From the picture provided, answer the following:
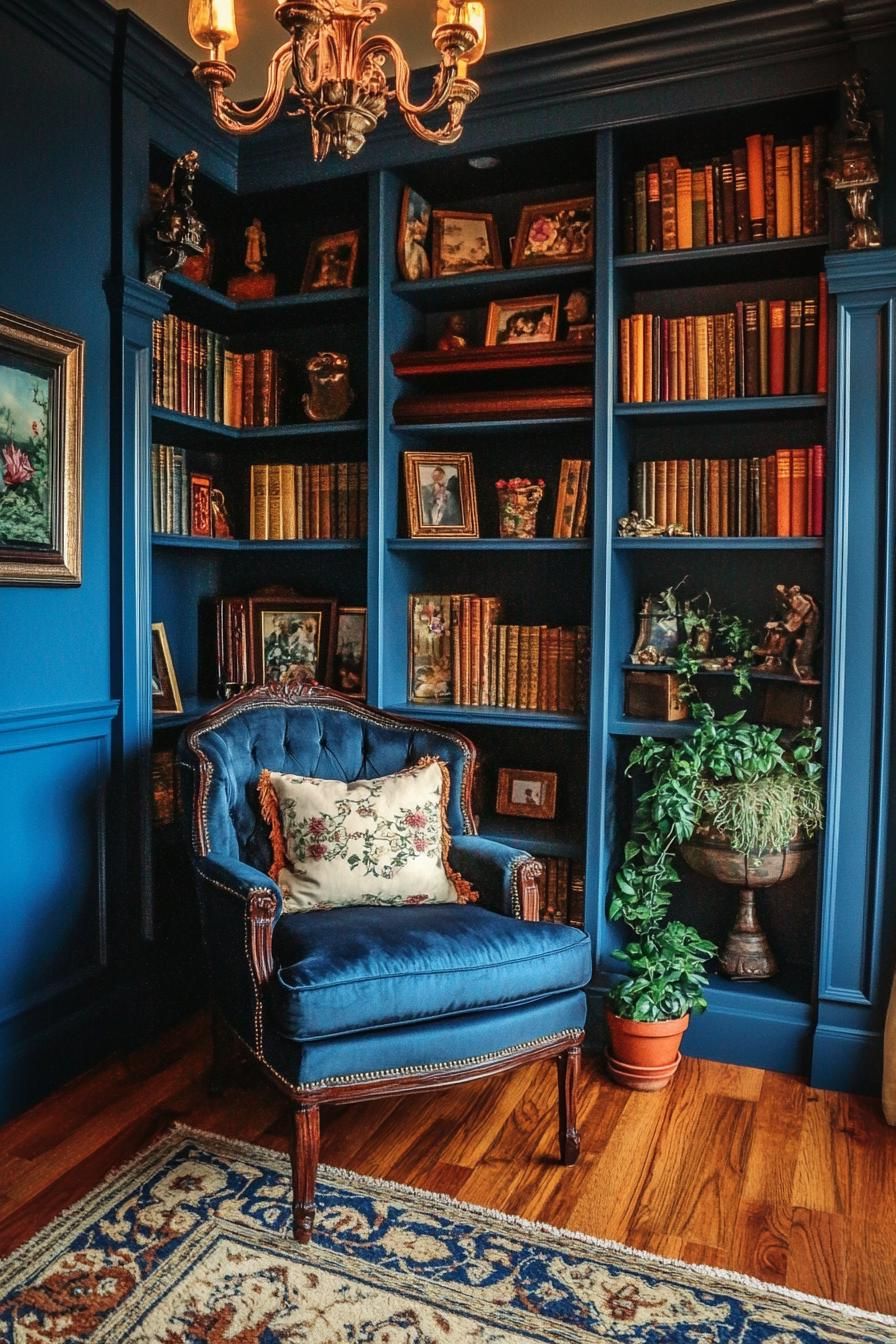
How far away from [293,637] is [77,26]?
5.72ft

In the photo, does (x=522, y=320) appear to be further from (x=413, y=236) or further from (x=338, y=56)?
(x=338, y=56)

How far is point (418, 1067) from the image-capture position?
7.18 ft

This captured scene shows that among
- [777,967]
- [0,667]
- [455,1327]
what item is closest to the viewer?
[455,1327]

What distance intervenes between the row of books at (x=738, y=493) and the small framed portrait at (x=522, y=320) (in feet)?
1.64

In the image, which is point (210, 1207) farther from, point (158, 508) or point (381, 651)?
point (158, 508)

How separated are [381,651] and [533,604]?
52 centimetres

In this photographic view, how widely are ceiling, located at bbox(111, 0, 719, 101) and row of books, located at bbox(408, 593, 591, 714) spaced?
151 centimetres

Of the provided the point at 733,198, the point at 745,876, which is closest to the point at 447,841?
the point at 745,876

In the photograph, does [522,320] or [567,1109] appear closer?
[567,1109]

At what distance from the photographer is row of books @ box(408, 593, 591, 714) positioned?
10.0 ft

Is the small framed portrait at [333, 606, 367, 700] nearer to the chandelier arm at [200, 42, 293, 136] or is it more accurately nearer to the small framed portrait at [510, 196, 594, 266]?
the small framed portrait at [510, 196, 594, 266]

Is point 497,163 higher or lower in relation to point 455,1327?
higher

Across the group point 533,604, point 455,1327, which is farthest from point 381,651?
point 455,1327

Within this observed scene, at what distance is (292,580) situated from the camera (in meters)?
3.60
